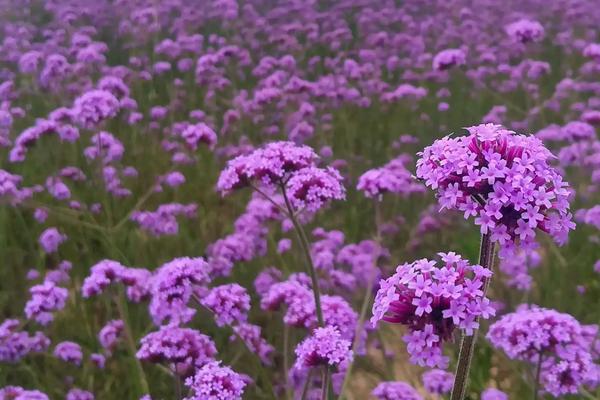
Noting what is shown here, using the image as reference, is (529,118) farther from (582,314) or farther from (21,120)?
(21,120)

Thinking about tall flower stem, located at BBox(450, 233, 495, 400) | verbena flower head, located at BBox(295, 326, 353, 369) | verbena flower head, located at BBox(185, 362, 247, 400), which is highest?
tall flower stem, located at BBox(450, 233, 495, 400)

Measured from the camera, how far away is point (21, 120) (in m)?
6.85

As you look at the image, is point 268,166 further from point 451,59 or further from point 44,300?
point 451,59

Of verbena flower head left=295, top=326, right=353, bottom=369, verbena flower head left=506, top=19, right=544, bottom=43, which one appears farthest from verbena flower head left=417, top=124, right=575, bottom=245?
verbena flower head left=506, top=19, right=544, bottom=43

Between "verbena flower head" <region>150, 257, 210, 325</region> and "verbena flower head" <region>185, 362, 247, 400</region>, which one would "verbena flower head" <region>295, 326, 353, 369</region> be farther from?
"verbena flower head" <region>150, 257, 210, 325</region>

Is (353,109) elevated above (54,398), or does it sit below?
below

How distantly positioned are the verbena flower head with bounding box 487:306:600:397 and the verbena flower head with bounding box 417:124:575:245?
0.88 metres

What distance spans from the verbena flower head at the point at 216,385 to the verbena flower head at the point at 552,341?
91 cm

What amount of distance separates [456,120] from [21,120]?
424 cm

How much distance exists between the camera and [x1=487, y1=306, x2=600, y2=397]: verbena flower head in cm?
225

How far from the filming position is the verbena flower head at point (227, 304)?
2.59 m

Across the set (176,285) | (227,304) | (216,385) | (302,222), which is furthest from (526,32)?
(216,385)

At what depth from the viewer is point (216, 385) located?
6.53 feet

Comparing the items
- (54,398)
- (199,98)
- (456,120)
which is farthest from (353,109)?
(54,398)
